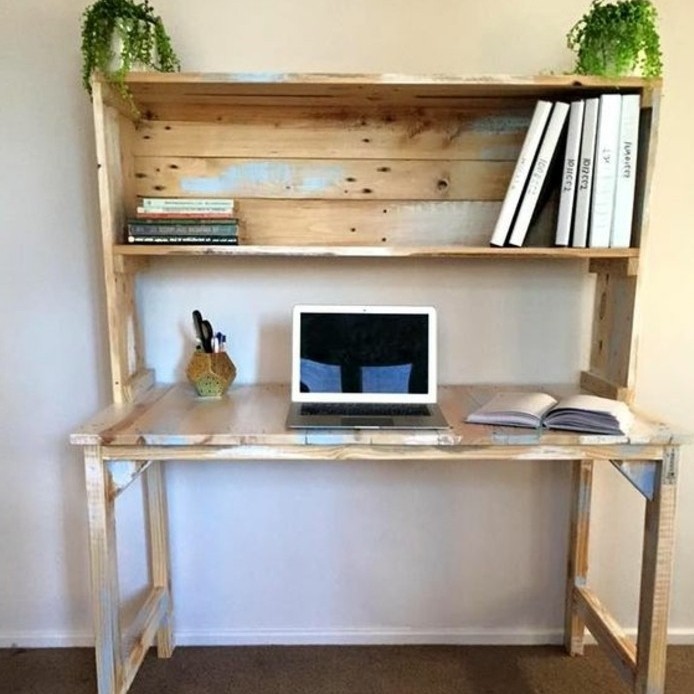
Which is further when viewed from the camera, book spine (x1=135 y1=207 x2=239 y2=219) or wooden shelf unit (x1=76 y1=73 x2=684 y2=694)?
book spine (x1=135 y1=207 x2=239 y2=219)

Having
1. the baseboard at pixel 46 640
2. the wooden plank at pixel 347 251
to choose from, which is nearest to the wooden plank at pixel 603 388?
the wooden plank at pixel 347 251

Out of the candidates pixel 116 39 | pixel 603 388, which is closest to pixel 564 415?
pixel 603 388

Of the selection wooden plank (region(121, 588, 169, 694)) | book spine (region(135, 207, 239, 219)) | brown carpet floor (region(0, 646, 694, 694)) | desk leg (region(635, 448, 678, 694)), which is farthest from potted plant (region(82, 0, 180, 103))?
brown carpet floor (region(0, 646, 694, 694))

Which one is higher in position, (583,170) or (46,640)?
(583,170)

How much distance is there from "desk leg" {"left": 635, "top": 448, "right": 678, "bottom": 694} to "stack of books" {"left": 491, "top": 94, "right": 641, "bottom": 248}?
54 centimetres

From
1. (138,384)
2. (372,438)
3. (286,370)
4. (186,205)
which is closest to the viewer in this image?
(372,438)

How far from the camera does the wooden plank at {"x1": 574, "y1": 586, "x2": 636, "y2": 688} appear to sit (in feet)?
4.87

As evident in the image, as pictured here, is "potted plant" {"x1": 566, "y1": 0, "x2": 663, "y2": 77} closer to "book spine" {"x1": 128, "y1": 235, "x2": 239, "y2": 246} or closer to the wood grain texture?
the wood grain texture

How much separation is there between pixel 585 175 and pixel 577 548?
1069 millimetres

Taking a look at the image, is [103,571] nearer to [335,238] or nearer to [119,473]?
[119,473]

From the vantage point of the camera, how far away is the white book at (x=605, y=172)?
1.43 m

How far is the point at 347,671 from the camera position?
1815mm

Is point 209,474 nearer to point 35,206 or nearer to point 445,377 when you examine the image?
point 445,377

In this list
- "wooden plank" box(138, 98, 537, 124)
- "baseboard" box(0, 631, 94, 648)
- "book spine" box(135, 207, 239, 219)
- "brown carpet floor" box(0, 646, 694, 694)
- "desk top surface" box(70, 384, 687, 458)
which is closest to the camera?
"desk top surface" box(70, 384, 687, 458)
